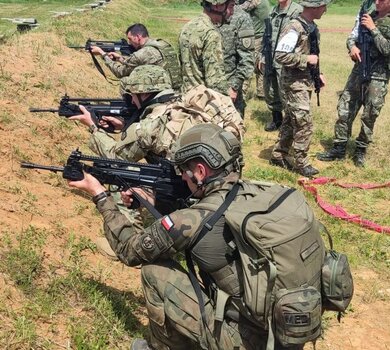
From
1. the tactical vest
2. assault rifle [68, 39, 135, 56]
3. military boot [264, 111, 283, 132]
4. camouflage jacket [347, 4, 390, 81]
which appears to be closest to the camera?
the tactical vest

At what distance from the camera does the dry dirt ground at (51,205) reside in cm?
412

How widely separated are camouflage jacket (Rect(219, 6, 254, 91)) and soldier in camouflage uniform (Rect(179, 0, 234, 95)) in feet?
3.85

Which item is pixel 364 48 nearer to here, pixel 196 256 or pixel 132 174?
pixel 132 174

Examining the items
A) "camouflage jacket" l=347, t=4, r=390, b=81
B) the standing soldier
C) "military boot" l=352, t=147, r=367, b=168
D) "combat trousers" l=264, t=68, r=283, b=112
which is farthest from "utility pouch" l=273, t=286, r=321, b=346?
"combat trousers" l=264, t=68, r=283, b=112

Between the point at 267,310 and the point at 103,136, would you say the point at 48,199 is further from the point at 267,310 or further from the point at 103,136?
the point at 267,310

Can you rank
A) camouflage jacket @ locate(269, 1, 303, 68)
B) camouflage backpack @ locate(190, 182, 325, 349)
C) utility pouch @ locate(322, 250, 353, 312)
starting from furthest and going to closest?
camouflage jacket @ locate(269, 1, 303, 68) < utility pouch @ locate(322, 250, 353, 312) < camouflage backpack @ locate(190, 182, 325, 349)

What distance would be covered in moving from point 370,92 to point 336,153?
1117mm

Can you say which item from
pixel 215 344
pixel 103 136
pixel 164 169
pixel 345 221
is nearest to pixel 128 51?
pixel 103 136

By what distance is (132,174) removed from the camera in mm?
3682

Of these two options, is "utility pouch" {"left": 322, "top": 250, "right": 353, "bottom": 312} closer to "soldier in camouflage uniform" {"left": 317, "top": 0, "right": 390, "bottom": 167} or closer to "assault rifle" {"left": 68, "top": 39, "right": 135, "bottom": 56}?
"soldier in camouflage uniform" {"left": 317, "top": 0, "right": 390, "bottom": 167}

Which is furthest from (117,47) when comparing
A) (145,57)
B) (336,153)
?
(336,153)

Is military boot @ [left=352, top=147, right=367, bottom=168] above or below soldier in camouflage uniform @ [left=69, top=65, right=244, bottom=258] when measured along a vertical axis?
below

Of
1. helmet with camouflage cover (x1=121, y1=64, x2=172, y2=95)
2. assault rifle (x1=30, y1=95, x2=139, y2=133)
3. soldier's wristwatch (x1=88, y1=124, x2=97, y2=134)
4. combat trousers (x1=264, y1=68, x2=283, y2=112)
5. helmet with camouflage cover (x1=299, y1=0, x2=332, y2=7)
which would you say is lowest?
combat trousers (x1=264, y1=68, x2=283, y2=112)

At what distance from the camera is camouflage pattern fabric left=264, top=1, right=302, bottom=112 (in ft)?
28.5
